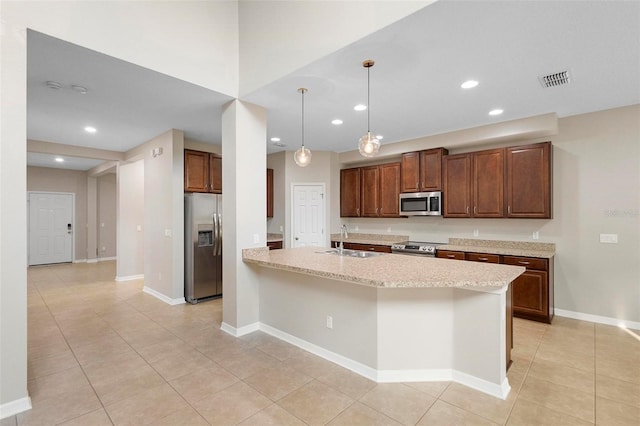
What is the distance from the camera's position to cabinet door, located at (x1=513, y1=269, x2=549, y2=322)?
3881 mm

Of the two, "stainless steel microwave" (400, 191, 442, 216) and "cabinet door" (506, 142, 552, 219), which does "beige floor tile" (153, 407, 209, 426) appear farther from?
"cabinet door" (506, 142, 552, 219)

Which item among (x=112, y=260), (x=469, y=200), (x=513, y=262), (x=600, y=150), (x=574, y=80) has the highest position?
(x=574, y=80)

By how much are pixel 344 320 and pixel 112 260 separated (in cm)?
945

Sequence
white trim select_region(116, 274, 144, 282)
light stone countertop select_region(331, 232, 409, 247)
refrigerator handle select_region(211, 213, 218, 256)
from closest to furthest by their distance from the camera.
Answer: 1. refrigerator handle select_region(211, 213, 218, 256)
2. light stone countertop select_region(331, 232, 409, 247)
3. white trim select_region(116, 274, 144, 282)

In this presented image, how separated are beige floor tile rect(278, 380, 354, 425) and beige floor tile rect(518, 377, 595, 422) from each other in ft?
4.57

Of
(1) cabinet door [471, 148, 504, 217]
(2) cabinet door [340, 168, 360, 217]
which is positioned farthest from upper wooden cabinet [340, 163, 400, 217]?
(1) cabinet door [471, 148, 504, 217]

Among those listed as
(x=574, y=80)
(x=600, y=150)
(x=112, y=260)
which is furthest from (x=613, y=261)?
(x=112, y=260)

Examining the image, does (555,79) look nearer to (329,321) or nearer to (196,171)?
(329,321)

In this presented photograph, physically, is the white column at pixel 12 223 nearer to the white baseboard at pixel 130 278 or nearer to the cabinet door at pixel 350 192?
the white baseboard at pixel 130 278

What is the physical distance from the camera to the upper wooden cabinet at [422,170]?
518 centimetres

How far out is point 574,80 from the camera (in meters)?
3.09

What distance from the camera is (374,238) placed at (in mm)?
6309

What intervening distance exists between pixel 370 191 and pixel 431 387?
4.11m

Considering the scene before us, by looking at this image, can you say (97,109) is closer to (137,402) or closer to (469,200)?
(137,402)
